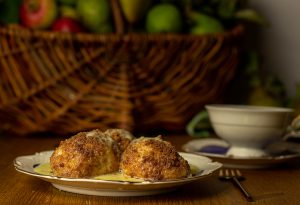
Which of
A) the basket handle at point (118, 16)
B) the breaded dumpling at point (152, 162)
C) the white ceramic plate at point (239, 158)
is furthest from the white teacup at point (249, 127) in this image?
the basket handle at point (118, 16)

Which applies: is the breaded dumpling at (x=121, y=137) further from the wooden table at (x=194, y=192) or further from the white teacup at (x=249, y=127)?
the white teacup at (x=249, y=127)

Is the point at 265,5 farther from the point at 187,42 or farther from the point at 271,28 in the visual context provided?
the point at 187,42

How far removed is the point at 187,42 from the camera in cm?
122

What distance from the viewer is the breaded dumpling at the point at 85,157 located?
638mm

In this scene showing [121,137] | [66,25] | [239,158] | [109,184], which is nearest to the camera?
[109,184]

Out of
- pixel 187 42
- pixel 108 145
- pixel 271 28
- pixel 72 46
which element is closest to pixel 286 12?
pixel 271 28

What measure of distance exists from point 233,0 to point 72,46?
0.40 m

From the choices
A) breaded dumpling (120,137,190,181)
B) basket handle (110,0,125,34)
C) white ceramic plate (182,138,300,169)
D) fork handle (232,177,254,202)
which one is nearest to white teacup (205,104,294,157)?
white ceramic plate (182,138,300,169)

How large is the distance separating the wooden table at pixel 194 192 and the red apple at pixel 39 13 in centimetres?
41

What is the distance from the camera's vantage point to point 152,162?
0.64 meters

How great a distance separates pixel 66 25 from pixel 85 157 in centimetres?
60

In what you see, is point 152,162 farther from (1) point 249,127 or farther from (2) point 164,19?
(2) point 164,19

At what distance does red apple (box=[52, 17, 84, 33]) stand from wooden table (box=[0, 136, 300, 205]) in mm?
386

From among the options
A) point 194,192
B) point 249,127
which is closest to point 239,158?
point 249,127
